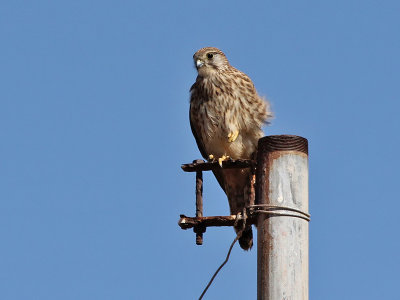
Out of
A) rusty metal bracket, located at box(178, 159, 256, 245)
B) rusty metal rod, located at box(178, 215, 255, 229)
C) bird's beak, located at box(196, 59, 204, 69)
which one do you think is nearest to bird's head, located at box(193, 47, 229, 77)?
bird's beak, located at box(196, 59, 204, 69)

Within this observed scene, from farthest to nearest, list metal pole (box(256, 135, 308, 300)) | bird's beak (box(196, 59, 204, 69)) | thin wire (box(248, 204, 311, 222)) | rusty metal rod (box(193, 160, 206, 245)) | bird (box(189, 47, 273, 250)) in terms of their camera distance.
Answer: bird's beak (box(196, 59, 204, 69)) → bird (box(189, 47, 273, 250)) → rusty metal rod (box(193, 160, 206, 245)) → thin wire (box(248, 204, 311, 222)) → metal pole (box(256, 135, 308, 300))

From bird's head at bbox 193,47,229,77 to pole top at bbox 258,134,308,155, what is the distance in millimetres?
3212

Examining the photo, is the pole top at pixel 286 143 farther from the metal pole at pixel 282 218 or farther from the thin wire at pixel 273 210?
the thin wire at pixel 273 210

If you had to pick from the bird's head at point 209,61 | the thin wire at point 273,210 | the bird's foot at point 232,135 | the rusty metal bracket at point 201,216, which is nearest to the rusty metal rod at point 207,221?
the rusty metal bracket at point 201,216

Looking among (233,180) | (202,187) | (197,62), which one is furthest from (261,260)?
(197,62)

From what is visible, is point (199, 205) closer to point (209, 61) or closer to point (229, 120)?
point (229, 120)

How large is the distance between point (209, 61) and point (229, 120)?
0.76 metres

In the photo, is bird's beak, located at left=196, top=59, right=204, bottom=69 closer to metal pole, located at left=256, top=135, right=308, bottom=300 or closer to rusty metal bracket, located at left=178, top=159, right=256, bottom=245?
rusty metal bracket, located at left=178, top=159, right=256, bottom=245

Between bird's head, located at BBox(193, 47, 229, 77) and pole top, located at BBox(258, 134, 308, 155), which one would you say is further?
bird's head, located at BBox(193, 47, 229, 77)

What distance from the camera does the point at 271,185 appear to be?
366 cm

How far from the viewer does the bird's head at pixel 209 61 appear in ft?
22.9

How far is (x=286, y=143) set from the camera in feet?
12.1

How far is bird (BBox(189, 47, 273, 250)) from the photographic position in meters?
6.50

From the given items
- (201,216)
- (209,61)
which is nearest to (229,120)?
(209,61)
